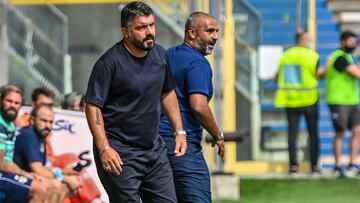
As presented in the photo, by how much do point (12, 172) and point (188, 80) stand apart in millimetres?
3215

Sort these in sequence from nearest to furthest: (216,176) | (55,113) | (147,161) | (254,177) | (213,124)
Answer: (147,161), (213,124), (55,113), (216,176), (254,177)

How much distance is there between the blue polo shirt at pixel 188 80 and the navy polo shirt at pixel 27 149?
10.3 ft

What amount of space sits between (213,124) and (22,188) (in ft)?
10.3

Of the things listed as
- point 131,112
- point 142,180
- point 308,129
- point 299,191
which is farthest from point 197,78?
point 308,129

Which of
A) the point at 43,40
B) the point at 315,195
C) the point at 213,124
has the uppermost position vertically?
the point at 43,40

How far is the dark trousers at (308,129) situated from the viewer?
1581 cm

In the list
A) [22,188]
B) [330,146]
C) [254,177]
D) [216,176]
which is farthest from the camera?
[330,146]

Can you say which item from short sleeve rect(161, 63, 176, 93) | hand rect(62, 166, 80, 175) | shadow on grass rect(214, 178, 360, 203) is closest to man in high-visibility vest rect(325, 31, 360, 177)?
shadow on grass rect(214, 178, 360, 203)

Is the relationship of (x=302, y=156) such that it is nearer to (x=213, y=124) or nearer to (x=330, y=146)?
(x=330, y=146)

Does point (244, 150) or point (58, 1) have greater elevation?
point (58, 1)

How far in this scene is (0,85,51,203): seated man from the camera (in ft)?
35.8

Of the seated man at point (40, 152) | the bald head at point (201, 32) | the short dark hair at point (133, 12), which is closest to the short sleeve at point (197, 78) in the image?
the bald head at point (201, 32)

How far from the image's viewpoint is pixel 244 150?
54.3 feet

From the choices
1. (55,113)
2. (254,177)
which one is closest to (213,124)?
(55,113)
